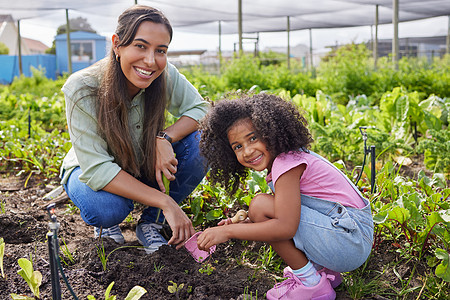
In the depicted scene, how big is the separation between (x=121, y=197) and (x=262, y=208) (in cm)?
66

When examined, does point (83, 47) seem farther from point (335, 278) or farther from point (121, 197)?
point (335, 278)

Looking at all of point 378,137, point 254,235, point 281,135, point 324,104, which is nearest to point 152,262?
A: point 254,235

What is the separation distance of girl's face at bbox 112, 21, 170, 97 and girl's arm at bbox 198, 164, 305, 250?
2.27 feet

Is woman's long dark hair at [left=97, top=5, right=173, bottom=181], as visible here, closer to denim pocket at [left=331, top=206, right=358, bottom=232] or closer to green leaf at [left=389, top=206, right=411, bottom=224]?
denim pocket at [left=331, top=206, right=358, bottom=232]

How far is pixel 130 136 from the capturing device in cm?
195

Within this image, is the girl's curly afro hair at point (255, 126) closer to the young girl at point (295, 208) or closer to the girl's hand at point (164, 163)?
the young girl at point (295, 208)

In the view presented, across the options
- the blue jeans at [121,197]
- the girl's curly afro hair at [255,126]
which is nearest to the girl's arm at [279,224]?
the girl's curly afro hair at [255,126]

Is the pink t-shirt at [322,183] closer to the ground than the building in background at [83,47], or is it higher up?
closer to the ground

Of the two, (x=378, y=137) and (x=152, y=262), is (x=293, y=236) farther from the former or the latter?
(x=378, y=137)

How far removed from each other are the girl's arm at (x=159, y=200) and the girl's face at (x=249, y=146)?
325 millimetres

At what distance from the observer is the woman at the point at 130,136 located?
1.72 meters

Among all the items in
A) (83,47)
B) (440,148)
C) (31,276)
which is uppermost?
(83,47)

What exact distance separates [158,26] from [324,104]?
2.45m

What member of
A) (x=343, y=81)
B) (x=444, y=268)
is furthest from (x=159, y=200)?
(x=343, y=81)
